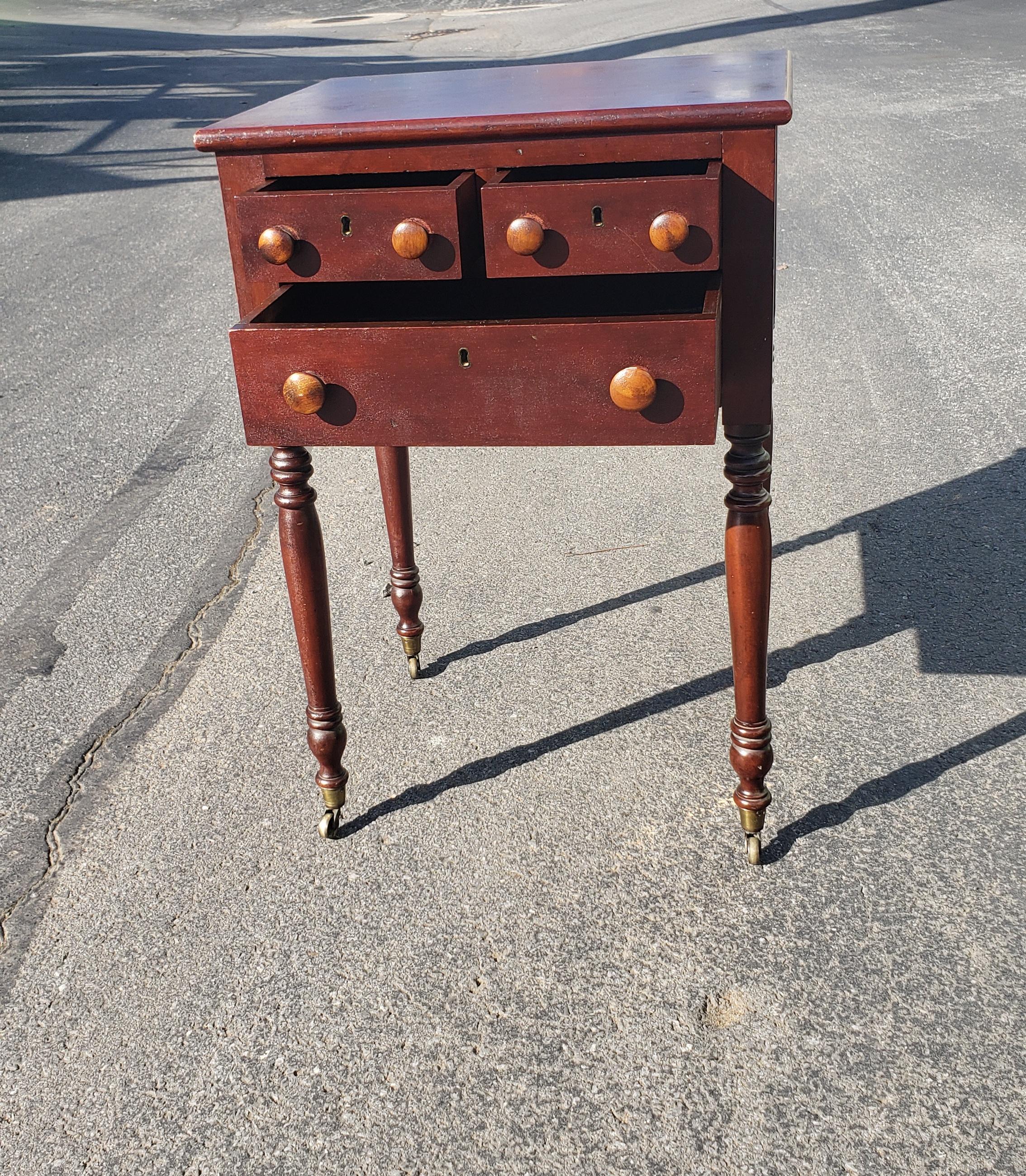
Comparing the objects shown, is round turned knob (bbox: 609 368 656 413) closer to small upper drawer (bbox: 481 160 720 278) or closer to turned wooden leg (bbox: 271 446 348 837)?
small upper drawer (bbox: 481 160 720 278)

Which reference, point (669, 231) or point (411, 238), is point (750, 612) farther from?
point (411, 238)

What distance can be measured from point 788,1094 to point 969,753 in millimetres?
887

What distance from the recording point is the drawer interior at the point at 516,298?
212cm

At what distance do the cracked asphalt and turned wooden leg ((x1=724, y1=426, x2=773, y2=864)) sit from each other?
0.39 ft

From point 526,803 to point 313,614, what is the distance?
54 centimetres

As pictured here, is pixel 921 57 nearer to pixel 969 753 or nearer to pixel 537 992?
pixel 969 753

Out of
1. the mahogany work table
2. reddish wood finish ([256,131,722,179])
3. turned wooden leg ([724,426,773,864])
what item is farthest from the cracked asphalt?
reddish wood finish ([256,131,722,179])

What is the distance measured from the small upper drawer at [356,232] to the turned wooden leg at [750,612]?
0.53m

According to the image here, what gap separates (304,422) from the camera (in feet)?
5.75

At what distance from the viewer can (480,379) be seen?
167 cm

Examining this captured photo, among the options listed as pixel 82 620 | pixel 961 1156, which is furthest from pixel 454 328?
pixel 82 620

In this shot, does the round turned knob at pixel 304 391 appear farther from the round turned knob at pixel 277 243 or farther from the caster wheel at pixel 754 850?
the caster wheel at pixel 754 850

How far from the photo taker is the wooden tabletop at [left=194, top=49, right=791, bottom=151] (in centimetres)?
162

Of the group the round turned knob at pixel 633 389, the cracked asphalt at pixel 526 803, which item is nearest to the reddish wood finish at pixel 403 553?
the cracked asphalt at pixel 526 803
